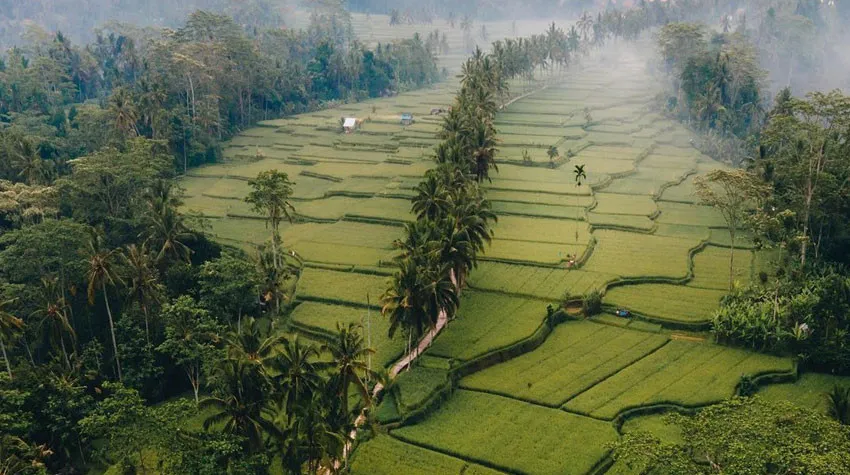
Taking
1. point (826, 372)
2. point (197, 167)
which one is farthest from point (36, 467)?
point (197, 167)

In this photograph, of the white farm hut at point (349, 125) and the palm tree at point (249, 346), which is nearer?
the palm tree at point (249, 346)

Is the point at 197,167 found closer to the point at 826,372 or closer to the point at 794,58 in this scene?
the point at 826,372

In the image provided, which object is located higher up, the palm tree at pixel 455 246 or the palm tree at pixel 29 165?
the palm tree at pixel 29 165

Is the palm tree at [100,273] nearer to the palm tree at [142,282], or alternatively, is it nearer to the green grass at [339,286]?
the palm tree at [142,282]

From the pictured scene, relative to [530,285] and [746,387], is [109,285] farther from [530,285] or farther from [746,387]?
[746,387]

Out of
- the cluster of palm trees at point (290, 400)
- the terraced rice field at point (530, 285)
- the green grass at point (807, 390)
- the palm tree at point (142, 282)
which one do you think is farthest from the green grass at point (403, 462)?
the green grass at point (807, 390)
